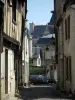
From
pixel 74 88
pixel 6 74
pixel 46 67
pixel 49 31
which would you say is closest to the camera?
pixel 6 74

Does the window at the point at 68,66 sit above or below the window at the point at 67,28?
below

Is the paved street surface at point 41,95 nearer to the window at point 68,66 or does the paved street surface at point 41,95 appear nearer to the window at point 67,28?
the window at point 68,66

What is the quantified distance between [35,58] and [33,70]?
1046 cm

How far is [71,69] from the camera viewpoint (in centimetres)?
2714

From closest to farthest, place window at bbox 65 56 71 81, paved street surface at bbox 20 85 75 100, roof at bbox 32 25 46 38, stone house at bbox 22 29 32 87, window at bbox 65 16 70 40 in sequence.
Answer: paved street surface at bbox 20 85 75 100, window at bbox 65 56 71 81, window at bbox 65 16 70 40, stone house at bbox 22 29 32 87, roof at bbox 32 25 46 38

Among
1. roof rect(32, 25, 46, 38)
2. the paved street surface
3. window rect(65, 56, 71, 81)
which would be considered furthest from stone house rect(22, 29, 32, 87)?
roof rect(32, 25, 46, 38)

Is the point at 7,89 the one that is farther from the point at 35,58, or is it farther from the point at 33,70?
the point at 35,58

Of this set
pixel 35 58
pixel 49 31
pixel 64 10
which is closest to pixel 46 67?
pixel 35 58

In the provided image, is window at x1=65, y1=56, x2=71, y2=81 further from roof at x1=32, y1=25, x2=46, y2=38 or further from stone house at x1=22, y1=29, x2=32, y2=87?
roof at x1=32, y1=25, x2=46, y2=38

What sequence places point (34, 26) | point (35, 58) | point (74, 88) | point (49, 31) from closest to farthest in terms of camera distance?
point (74, 88) → point (35, 58) → point (49, 31) → point (34, 26)

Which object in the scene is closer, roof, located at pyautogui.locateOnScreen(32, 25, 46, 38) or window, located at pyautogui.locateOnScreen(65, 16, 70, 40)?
window, located at pyautogui.locateOnScreen(65, 16, 70, 40)

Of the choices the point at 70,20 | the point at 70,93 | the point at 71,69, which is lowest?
the point at 70,93

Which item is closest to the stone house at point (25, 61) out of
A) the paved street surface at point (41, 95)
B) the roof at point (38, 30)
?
the paved street surface at point (41, 95)

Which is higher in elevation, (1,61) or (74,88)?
(1,61)
